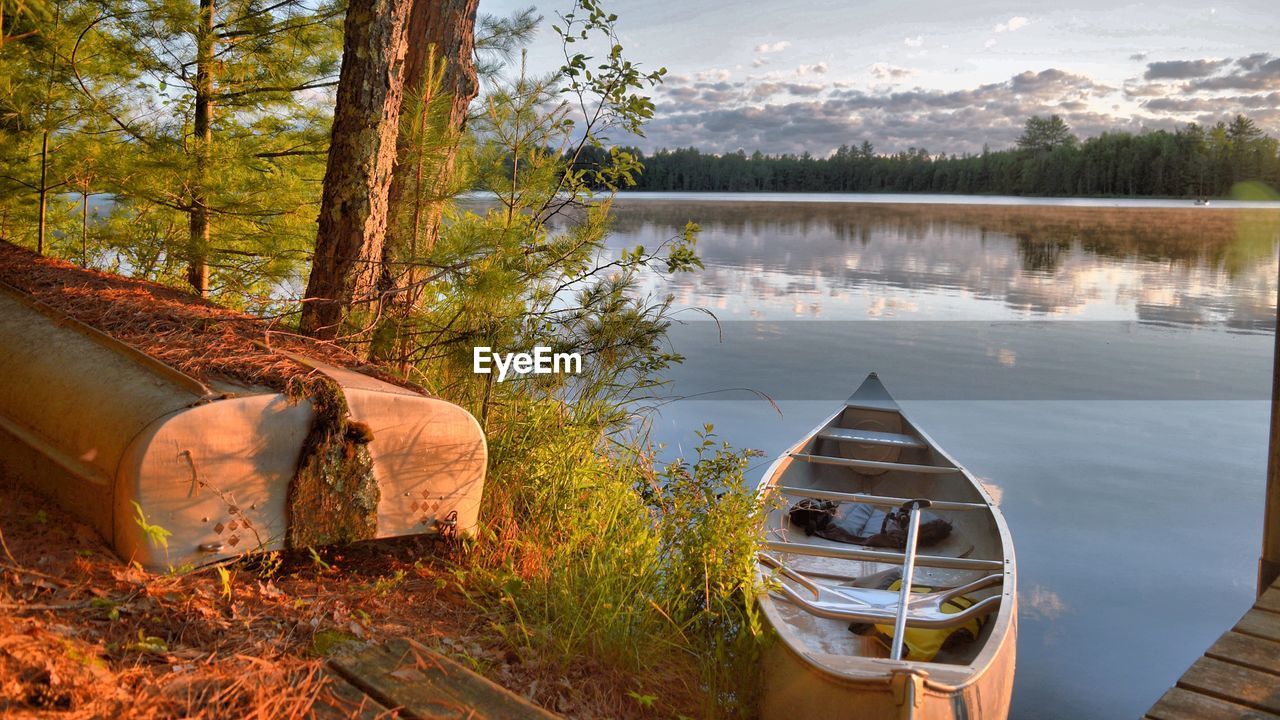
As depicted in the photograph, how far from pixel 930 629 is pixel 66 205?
8.26m

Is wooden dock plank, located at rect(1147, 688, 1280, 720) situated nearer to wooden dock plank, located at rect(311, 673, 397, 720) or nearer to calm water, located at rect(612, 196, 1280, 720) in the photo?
calm water, located at rect(612, 196, 1280, 720)

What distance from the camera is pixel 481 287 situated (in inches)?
173

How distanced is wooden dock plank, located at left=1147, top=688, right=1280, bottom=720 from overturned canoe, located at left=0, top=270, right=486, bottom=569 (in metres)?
2.82

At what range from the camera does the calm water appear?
7.55 meters

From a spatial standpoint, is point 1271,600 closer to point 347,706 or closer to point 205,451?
point 347,706

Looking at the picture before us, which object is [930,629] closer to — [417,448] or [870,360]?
[417,448]

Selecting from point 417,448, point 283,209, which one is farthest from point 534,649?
point 283,209

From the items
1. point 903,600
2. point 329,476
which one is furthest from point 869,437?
point 329,476

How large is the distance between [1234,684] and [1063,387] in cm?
1488

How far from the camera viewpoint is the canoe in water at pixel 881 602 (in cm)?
328

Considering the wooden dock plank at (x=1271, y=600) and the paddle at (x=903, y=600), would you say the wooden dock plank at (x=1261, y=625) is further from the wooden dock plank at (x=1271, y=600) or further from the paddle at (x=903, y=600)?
the paddle at (x=903, y=600)

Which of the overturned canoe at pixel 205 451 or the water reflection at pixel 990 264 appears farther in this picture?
the water reflection at pixel 990 264

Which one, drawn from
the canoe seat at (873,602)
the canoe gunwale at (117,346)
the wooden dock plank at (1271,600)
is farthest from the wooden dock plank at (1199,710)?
the canoe gunwale at (117,346)

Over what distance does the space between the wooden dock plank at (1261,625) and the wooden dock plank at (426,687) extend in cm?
350
